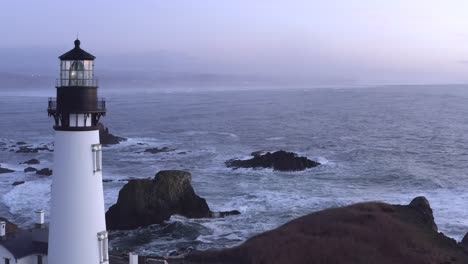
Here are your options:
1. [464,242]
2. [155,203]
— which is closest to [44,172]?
[155,203]

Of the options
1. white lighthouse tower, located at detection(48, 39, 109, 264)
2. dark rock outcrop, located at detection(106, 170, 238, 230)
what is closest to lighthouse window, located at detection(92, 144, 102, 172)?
white lighthouse tower, located at detection(48, 39, 109, 264)

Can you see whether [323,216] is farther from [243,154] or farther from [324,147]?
[324,147]

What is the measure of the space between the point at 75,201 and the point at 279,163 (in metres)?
33.3

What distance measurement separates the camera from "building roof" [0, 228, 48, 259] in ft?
53.9

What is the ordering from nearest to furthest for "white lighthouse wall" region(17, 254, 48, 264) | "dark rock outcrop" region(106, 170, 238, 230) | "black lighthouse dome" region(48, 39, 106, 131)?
"black lighthouse dome" region(48, 39, 106, 131), "white lighthouse wall" region(17, 254, 48, 264), "dark rock outcrop" region(106, 170, 238, 230)

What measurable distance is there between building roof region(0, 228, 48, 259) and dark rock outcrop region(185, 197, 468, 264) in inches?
300

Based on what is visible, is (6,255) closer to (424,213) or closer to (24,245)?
(24,245)

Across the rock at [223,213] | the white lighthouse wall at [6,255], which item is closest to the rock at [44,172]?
the rock at [223,213]

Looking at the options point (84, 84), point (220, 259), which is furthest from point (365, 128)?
point (84, 84)

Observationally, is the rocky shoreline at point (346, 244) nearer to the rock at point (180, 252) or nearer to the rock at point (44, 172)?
the rock at point (180, 252)

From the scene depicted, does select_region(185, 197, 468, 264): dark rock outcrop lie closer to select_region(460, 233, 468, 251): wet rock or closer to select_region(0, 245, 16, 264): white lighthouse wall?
select_region(460, 233, 468, 251): wet rock

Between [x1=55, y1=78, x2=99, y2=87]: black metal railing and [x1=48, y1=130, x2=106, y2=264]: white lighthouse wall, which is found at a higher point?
[x1=55, y1=78, x2=99, y2=87]: black metal railing

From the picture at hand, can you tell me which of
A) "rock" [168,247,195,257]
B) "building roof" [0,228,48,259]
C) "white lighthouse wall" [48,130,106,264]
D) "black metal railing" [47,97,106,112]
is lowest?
"rock" [168,247,195,257]

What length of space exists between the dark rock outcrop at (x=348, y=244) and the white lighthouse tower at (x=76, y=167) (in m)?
10.2
